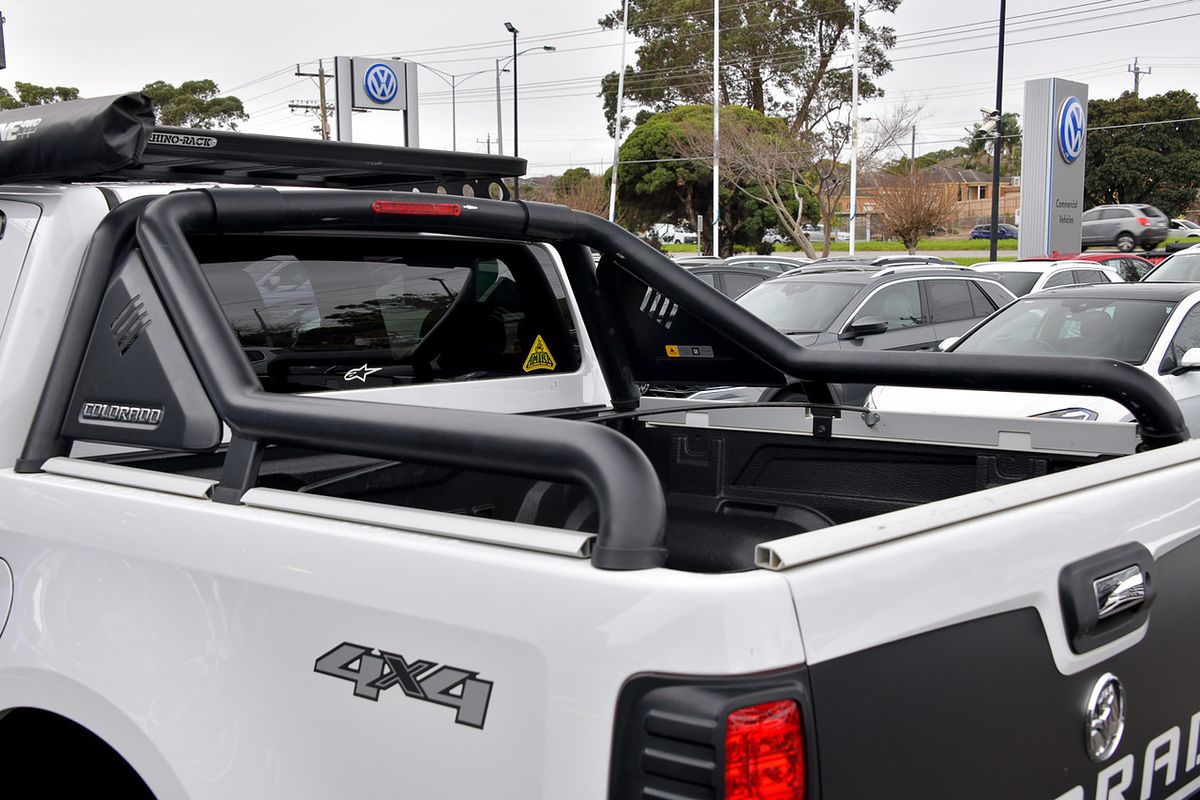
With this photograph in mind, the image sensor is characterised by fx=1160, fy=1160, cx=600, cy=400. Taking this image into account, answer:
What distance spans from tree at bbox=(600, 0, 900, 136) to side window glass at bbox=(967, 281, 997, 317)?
138 feet

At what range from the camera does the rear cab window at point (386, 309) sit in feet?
10.3

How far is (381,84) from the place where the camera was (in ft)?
48.4

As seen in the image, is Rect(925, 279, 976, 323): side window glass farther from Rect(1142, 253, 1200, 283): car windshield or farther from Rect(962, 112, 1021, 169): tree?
Rect(962, 112, 1021, 169): tree

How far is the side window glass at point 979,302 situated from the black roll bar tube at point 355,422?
41.3 ft

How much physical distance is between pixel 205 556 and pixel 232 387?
34 cm

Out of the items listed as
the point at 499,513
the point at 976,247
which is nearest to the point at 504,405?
the point at 499,513

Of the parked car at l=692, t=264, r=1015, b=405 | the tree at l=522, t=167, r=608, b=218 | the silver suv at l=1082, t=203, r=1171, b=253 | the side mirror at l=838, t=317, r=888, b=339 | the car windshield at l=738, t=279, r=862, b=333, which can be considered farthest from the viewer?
the tree at l=522, t=167, r=608, b=218

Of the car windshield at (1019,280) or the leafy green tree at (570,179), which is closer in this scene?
the car windshield at (1019,280)

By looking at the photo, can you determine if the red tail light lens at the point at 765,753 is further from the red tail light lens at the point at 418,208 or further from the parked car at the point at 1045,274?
the parked car at the point at 1045,274

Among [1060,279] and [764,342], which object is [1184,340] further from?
[1060,279]

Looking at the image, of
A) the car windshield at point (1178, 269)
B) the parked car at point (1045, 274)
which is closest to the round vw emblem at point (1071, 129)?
the car windshield at point (1178, 269)

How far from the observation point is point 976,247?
63438 millimetres

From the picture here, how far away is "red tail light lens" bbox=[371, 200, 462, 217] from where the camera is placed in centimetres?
279

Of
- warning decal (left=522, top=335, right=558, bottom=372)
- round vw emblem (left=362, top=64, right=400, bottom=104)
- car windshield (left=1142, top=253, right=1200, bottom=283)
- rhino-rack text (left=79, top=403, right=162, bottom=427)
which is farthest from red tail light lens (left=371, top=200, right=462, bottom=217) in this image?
car windshield (left=1142, top=253, right=1200, bottom=283)
